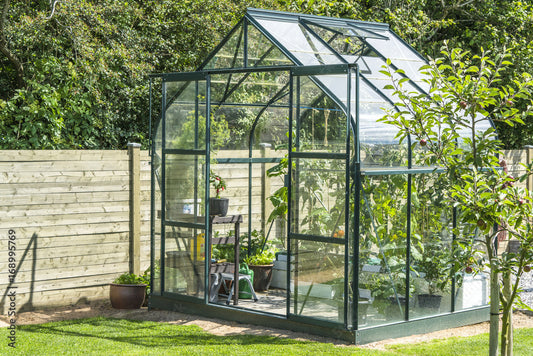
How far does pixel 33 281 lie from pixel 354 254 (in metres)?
3.35

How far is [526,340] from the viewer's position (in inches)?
240

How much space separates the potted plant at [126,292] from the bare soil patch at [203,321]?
9 cm

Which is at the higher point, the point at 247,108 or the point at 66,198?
the point at 247,108

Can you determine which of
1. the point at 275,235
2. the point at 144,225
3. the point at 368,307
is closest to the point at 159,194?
the point at 144,225

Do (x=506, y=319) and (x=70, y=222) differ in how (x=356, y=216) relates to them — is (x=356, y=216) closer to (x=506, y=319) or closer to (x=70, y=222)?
(x=506, y=319)

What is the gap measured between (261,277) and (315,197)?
241 centimetres

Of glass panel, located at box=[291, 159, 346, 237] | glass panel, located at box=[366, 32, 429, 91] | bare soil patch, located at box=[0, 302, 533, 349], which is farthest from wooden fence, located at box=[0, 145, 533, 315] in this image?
glass panel, located at box=[291, 159, 346, 237]

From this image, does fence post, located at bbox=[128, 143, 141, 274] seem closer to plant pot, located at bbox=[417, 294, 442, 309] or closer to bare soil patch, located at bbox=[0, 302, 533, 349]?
bare soil patch, located at bbox=[0, 302, 533, 349]

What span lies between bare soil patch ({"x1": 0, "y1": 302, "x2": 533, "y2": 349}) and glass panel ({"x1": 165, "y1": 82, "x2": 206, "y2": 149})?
1.76 meters

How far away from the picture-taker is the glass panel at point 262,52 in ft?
22.6

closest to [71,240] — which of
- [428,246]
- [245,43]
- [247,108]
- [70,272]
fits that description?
[70,272]

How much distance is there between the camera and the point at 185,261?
24.0ft

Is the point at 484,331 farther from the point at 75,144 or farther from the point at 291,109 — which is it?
the point at 75,144

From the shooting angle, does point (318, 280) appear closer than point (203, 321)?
Yes
